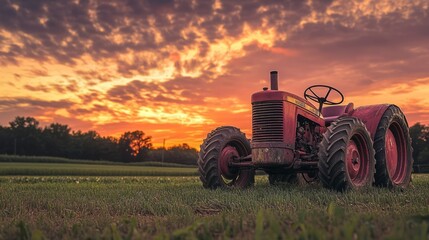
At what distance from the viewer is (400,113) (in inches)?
421

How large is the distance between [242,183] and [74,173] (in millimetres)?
22013

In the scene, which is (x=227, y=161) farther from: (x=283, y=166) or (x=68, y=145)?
(x=68, y=145)

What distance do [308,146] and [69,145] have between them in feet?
258

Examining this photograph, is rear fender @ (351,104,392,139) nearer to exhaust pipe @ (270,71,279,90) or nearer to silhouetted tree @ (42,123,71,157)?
exhaust pipe @ (270,71,279,90)

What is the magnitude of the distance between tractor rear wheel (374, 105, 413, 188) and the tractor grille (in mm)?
2507

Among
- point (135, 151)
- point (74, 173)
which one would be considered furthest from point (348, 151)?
point (135, 151)

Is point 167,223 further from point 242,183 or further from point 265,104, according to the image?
point 242,183

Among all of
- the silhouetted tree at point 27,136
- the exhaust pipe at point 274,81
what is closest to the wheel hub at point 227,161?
the exhaust pipe at point 274,81

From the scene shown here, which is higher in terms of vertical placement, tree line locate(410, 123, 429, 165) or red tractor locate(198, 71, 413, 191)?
tree line locate(410, 123, 429, 165)

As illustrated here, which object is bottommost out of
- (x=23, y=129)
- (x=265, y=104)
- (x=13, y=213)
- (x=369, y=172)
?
(x=13, y=213)

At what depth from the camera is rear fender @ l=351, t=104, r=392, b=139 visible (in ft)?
32.1

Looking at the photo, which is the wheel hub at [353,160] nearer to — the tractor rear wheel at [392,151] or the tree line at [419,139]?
the tractor rear wheel at [392,151]

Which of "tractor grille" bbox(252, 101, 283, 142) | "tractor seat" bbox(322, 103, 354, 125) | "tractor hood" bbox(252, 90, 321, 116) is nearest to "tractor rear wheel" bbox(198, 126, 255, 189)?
"tractor grille" bbox(252, 101, 283, 142)

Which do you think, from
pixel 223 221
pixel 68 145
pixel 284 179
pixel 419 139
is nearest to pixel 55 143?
pixel 68 145
